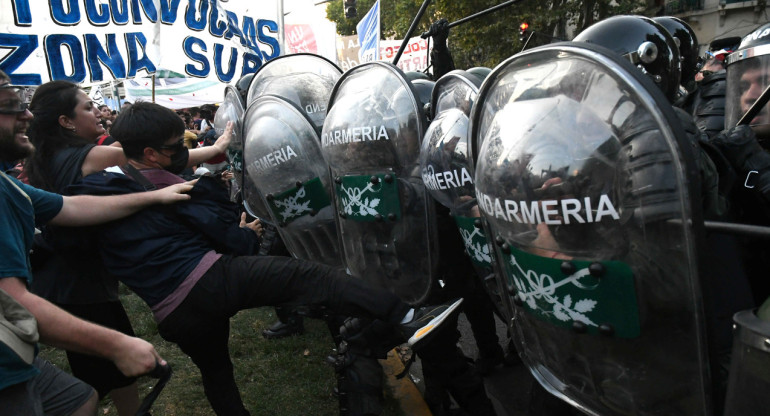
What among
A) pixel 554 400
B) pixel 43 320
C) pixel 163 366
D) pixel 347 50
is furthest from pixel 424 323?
pixel 347 50

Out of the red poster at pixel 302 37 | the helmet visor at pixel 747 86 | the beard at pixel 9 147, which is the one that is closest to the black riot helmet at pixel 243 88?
the beard at pixel 9 147

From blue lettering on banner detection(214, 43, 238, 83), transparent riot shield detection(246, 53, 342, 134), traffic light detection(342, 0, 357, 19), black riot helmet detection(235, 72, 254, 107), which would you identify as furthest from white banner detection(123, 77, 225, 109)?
transparent riot shield detection(246, 53, 342, 134)

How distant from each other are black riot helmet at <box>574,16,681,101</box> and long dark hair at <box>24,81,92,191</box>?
2812 millimetres

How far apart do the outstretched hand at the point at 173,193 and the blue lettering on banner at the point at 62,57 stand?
174 inches

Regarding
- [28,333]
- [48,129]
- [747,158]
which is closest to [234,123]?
[48,129]

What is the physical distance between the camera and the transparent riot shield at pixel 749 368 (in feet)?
3.52

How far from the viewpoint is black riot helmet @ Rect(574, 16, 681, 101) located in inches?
81.2

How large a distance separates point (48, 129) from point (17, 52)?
10.8 feet

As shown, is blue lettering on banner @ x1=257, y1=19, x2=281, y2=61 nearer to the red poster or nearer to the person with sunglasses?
the red poster

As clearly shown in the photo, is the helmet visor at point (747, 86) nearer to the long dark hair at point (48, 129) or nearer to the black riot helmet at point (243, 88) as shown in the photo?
the long dark hair at point (48, 129)

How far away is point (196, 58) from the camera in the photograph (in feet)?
23.4

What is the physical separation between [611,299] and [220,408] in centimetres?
213

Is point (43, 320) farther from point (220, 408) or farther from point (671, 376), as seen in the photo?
point (671, 376)

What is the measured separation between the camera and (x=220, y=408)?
281 centimetres
